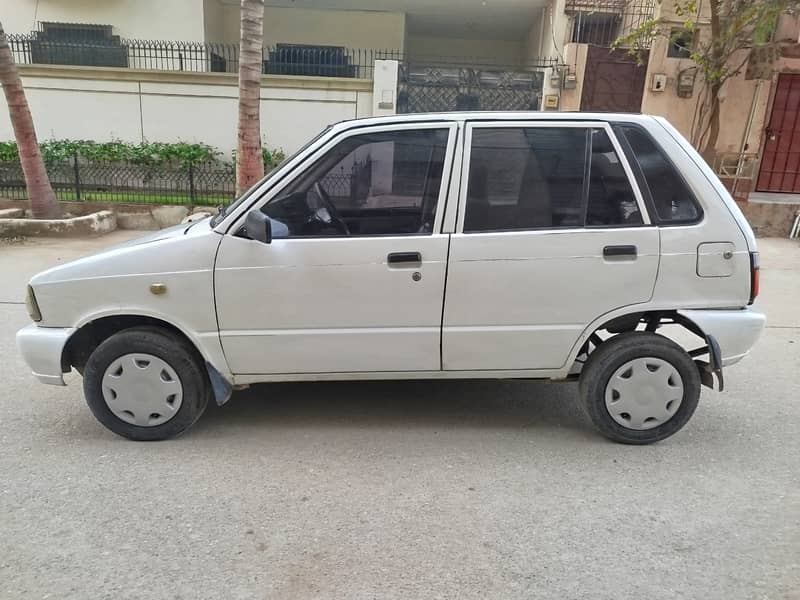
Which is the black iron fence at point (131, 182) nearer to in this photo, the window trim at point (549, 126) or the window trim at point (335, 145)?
the window trim at point (335, 145)

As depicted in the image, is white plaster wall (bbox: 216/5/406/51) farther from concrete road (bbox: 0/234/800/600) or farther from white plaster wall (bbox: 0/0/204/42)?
concrete road (bbox: 0/234/800/600)

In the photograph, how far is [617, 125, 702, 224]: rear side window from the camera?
3447 millimetres

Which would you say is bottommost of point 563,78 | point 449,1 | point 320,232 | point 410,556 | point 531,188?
point 410,556

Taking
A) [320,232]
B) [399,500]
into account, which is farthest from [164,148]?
[399,500]

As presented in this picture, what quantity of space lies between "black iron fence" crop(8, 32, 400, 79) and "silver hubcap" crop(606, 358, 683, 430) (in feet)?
39.0

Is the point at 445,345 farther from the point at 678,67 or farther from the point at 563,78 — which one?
the point at 678,67

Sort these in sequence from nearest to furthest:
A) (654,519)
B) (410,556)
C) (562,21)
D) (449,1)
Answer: (410,556) → (654,519) → (562,21) → (449,1)

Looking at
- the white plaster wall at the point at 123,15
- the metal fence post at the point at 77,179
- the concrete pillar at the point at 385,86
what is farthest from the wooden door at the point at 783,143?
the metal fence post at the point at 77,179

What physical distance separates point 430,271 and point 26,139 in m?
9.28

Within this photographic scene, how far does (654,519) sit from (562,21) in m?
13.4

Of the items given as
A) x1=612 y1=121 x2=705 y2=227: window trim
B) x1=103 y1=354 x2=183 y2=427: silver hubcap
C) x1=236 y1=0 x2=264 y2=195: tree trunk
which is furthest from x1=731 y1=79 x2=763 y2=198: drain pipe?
x1=103 y1=354 x2=183 y2=427: silver hubcap

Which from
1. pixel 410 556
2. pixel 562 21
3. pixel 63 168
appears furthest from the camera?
pixel 562 21

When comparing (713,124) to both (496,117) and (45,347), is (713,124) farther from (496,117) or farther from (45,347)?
(45,347)

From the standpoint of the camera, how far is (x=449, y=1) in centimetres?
1513
